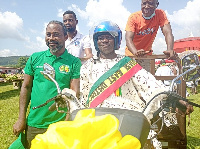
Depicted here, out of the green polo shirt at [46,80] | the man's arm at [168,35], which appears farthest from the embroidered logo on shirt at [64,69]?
the man's arm at [168,35]

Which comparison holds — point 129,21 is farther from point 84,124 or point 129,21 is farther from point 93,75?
point 84,124

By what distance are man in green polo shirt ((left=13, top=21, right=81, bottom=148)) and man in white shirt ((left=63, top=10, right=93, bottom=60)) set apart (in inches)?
58.2

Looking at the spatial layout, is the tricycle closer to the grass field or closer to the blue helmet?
the blue helmet

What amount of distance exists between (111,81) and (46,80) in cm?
82

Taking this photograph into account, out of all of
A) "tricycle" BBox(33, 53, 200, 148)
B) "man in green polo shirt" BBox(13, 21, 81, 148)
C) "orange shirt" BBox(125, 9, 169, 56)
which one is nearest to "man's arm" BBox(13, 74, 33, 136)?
"man in green polo shirt" BBox(13, 21, 81, 148)

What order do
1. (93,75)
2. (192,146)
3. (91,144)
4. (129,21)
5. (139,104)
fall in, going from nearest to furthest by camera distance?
(91,144) < (139,104) < (93,75) < (129,21) < (192,146)

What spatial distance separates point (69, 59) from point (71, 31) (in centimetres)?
189

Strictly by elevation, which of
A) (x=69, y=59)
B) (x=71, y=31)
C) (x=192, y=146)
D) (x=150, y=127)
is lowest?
(x=192, y=146)

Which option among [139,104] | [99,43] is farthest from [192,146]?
[99,43]

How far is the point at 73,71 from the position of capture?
287 centimetres

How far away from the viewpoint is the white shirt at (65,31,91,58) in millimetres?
4457

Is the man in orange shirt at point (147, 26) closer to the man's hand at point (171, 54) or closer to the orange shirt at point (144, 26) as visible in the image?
the orange shirt at point (144, 26)

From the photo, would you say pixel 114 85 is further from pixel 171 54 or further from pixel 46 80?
pixel 171 54

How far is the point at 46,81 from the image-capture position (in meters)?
2.77
